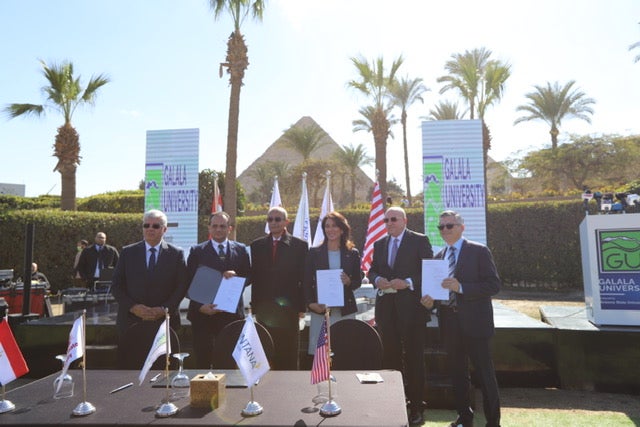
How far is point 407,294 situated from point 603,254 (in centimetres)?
285

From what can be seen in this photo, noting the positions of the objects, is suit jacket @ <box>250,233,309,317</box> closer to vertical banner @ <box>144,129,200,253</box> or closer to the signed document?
the signed document

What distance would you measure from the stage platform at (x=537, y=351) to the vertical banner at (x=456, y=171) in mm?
2650

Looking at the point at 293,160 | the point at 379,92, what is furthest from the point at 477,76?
the point at 293,160

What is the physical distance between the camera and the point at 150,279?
428 centimetres

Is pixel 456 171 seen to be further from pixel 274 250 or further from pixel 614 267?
pixel 274 250

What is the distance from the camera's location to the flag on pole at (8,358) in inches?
103

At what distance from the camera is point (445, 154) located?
341 inches

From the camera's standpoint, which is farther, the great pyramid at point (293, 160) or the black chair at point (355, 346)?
the great pyramid at point (293, 160)

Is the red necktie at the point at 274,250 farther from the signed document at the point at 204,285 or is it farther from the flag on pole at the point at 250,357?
the flag on pole at the point at 250,357

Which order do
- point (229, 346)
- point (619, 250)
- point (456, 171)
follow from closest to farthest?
point (229, 346)
point (619, 250)
point (456, 171)

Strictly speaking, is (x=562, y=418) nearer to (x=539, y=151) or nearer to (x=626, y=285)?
(x=626, y=285)

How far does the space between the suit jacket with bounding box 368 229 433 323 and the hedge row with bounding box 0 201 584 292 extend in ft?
40.8

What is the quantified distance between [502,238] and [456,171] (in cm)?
812

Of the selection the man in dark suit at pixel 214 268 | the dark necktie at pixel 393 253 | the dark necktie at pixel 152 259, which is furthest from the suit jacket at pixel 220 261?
the dark necktie at pixel 393 253
